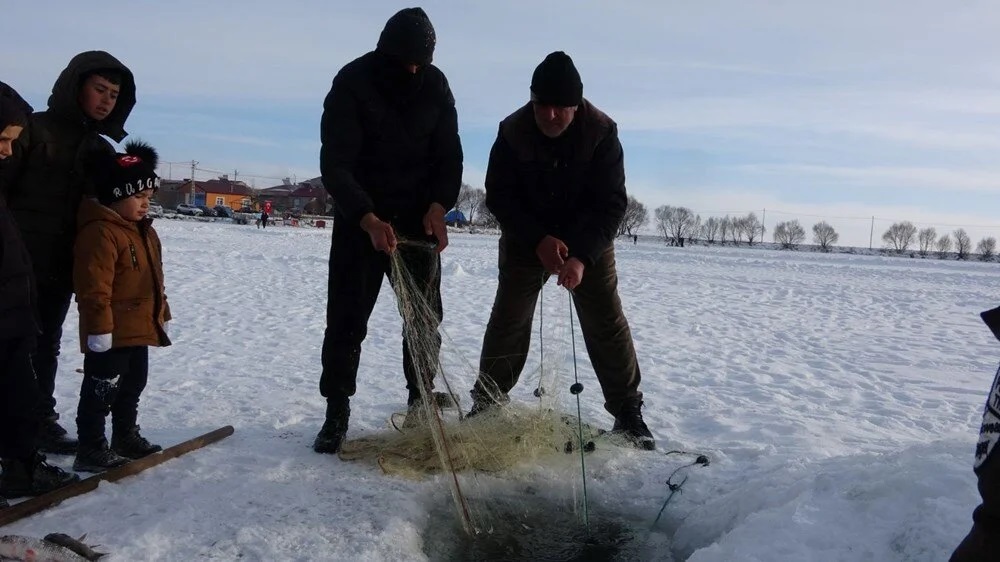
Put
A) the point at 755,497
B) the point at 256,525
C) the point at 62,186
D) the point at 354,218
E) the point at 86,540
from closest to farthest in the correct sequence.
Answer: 1. the point at 86,540
2. the point at 256,525
3. the point at 755,497
4. the point at 62,186
5. the point at 354,218

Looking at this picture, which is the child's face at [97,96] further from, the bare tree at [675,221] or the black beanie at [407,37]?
the bare tree at [675,221]

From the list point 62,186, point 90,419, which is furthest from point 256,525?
point 62,186

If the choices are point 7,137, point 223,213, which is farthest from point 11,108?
point 223,213

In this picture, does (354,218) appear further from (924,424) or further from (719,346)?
(719,346)

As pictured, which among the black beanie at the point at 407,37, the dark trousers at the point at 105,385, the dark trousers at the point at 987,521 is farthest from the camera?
the black beanie at the point at 407,37

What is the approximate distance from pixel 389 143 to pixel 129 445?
1.97m

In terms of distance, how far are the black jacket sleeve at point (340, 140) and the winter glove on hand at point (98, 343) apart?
3.97 ft

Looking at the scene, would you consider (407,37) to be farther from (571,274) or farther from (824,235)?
(824,235)

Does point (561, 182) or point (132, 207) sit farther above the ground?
point (561, 182)

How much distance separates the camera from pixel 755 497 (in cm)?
298

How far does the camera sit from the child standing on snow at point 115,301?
3057 mm

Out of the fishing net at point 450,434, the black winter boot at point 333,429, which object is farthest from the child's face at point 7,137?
the black winter boot at point 333,429

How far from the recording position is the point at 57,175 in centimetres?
322

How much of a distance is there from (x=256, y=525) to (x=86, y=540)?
0.58 m
